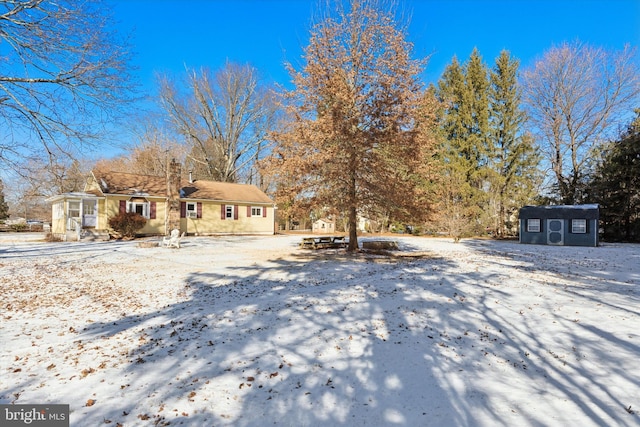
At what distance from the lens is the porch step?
19.1 m

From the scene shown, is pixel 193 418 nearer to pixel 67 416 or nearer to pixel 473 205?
pixel 67 416

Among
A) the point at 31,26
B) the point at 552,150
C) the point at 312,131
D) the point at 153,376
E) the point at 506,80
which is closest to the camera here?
the point at 153,376

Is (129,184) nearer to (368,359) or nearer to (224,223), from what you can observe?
(224,223)

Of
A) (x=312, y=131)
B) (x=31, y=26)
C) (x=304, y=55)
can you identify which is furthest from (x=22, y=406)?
(x=304, y=55)

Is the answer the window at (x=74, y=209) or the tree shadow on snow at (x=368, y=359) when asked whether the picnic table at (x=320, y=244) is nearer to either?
the tree shadow on snow at (x=368, y=359)

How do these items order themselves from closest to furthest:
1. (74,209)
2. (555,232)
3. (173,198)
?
(555,232) → (74,209) → (173,198)

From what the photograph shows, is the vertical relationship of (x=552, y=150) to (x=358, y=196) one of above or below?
above

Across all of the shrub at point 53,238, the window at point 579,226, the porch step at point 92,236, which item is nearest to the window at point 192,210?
the porch step at point 92,236

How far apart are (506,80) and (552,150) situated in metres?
7.73

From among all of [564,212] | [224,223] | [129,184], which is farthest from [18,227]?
[564,212]

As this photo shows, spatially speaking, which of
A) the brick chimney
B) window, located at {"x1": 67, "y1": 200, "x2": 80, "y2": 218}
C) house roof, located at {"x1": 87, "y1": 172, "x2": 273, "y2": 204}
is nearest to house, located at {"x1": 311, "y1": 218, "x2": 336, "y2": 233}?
house roof, located at {"x1": 87, "y1": 172, "x2": 273, "y2": 204}

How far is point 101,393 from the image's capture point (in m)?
3.07

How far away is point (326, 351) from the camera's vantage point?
4039 mm

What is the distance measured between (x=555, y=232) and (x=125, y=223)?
2621cm
